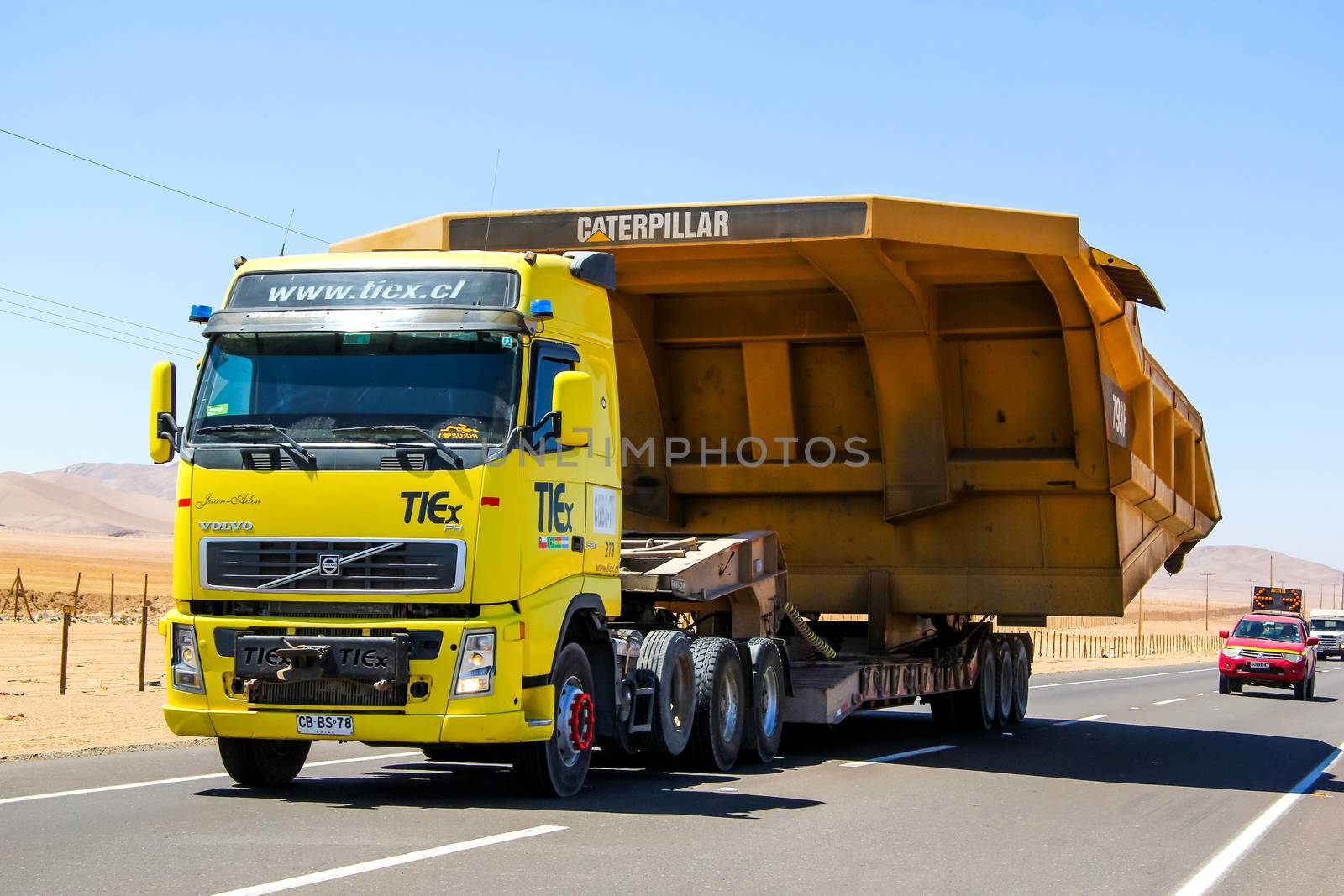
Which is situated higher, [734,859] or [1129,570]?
[1129,570]

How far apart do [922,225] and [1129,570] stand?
18.0 ft

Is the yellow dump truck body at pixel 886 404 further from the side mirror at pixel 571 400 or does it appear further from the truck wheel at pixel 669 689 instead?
the side mirror at pixel 571 400

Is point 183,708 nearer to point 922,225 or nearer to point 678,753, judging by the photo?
point 678,753

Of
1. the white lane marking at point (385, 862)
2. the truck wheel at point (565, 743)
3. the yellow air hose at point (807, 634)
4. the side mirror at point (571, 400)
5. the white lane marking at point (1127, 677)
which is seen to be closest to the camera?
the white lane marking at point (385, 862)

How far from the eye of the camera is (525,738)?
9.38 meters

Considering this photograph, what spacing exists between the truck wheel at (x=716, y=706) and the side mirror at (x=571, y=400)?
126 inches

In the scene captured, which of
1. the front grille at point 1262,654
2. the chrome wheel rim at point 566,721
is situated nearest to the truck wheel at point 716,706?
the chrome wheel rim at point 566,721

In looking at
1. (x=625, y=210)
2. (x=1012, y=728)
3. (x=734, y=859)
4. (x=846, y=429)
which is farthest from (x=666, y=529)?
(x=734, y=859)

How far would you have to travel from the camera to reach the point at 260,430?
941 cm

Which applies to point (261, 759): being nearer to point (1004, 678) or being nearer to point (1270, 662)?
point (1004, 678)

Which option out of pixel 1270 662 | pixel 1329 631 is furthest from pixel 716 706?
pixel 1329 631

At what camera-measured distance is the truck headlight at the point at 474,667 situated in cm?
912

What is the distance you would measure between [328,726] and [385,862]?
1927mm

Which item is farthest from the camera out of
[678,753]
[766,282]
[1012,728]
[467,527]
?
[1012,728]
